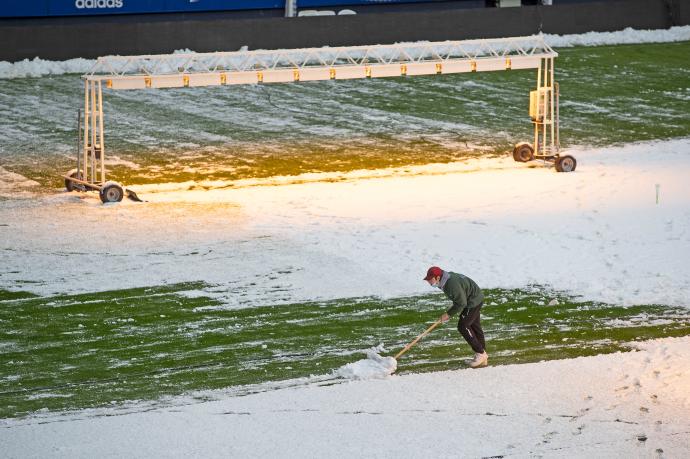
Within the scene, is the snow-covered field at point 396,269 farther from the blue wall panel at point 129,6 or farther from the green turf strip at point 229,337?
the blue wall panel at point 129,6

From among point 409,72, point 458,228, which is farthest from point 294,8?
point 458,228

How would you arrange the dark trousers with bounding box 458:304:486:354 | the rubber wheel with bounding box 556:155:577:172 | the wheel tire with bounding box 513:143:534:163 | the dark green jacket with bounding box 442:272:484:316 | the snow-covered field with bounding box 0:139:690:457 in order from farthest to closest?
the wheel tire with bounding box 513:143:534:163 < the rubber wheel with bounding box 556:155:577:172 < the dark trousers with bounding box 458:304:486:354 < the dark green jacket with bounding box 442:272:484:316 < the snow-covered field with bounding box 0:139:690:457

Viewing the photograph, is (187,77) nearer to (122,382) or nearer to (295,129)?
(295,129)

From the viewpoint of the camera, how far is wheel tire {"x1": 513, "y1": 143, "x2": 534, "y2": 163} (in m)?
32.5

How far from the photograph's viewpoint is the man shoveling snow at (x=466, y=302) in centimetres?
1731

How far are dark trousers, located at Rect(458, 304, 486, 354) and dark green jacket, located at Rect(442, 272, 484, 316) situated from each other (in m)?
0.21

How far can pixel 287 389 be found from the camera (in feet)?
57.5

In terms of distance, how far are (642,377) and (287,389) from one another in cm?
474

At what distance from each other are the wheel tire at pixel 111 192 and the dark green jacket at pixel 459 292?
12632 mm

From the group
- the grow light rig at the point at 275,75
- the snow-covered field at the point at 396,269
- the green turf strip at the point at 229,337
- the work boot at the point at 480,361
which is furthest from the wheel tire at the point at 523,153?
the work boot at the point at 480,361

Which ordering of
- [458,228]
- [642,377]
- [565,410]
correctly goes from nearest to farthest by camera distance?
1. [565,410]
2. [642,377]
3. [458,228]

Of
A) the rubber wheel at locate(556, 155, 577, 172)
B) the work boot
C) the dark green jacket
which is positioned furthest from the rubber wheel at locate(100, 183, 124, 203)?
the dark green jacket

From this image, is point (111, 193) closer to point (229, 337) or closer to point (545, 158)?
point (229, 337)

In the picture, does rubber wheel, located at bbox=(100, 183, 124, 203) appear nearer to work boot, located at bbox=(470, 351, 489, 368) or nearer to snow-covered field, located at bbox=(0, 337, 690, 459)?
snow-covered field, located at bbox=(0, 337, 690, 459)
